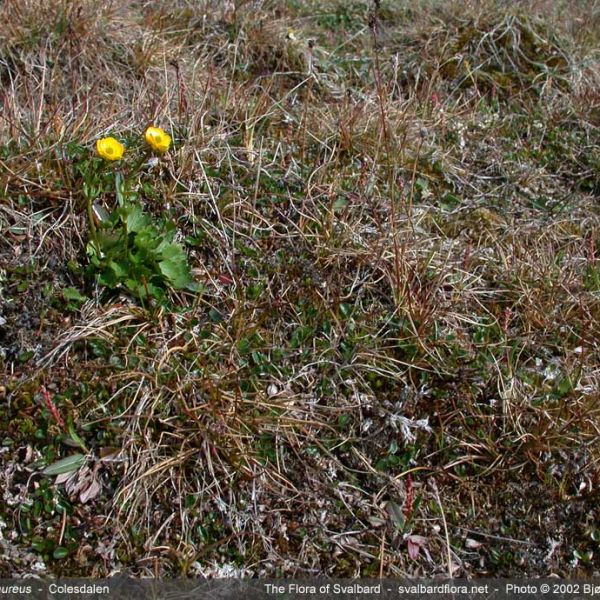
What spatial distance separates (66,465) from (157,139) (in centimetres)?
143

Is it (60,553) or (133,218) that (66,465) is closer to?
(60,553)

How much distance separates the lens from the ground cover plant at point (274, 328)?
2658 mm

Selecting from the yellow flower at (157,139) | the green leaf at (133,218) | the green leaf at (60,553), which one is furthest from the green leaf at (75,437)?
the yellow flower at (157,139)

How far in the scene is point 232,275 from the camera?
3223 mm

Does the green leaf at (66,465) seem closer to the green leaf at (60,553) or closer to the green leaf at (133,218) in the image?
the green leaf at (60,553)

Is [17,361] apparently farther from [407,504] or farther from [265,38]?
[265,38]

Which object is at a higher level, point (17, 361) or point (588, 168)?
point (588, 168)

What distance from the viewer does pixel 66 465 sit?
2645 millimetres

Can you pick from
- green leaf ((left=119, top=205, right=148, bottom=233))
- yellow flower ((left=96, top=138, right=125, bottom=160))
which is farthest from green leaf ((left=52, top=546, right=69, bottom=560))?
yellow flower ((left=96, top=138, right=125, bottom=160))

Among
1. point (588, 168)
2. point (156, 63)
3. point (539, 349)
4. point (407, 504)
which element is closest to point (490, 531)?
point (407, 504)

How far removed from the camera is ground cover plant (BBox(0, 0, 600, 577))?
2658 mm

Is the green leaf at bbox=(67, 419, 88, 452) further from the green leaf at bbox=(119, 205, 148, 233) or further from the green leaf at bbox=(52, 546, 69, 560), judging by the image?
the green leaf at bbox=(119, 205, 148, 233)

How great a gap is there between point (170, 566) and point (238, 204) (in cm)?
161

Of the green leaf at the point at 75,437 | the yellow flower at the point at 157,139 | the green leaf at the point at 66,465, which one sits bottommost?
the green leaf at the point at 66,465
